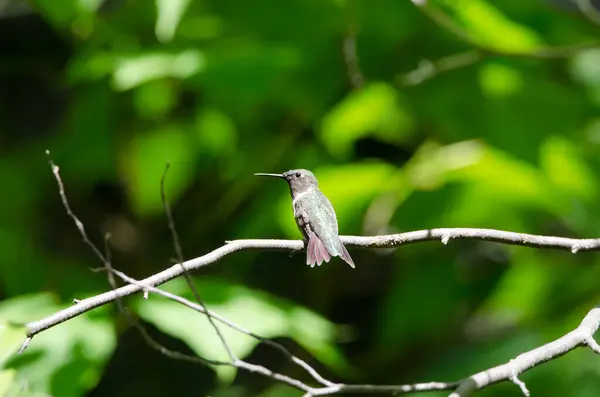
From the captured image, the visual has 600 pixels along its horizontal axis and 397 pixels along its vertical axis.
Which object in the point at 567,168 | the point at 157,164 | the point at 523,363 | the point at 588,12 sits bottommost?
the point at 523,363

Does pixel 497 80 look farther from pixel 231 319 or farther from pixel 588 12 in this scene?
pixel 231 319

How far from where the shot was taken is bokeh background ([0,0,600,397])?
120 inches

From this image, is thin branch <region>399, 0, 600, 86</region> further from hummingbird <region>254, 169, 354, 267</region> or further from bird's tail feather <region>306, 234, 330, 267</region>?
bird's tail feather <region>306, 234, 330, 267</region>

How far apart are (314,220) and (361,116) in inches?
34.3

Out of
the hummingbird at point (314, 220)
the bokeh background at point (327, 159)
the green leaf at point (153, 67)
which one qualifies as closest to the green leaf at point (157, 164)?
the bokeh background at point (327, 159)

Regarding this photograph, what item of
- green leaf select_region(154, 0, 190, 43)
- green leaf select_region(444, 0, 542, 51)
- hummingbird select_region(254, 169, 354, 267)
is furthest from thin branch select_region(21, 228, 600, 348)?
green leaf select_region(444, 0, 542, 51)

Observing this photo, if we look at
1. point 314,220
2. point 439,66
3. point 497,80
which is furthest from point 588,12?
point 314,220

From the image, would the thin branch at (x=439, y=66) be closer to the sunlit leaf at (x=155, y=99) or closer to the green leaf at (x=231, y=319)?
the sunlit leaf at (x=155, y=99)

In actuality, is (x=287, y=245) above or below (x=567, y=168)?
below

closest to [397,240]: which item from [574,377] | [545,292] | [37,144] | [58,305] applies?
[58,305]

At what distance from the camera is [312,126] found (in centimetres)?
341

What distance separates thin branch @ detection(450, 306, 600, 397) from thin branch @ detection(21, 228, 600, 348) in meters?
0.22

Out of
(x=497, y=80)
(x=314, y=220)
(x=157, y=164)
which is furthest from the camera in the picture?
(x=497, y=80)

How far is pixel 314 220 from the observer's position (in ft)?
7.89
